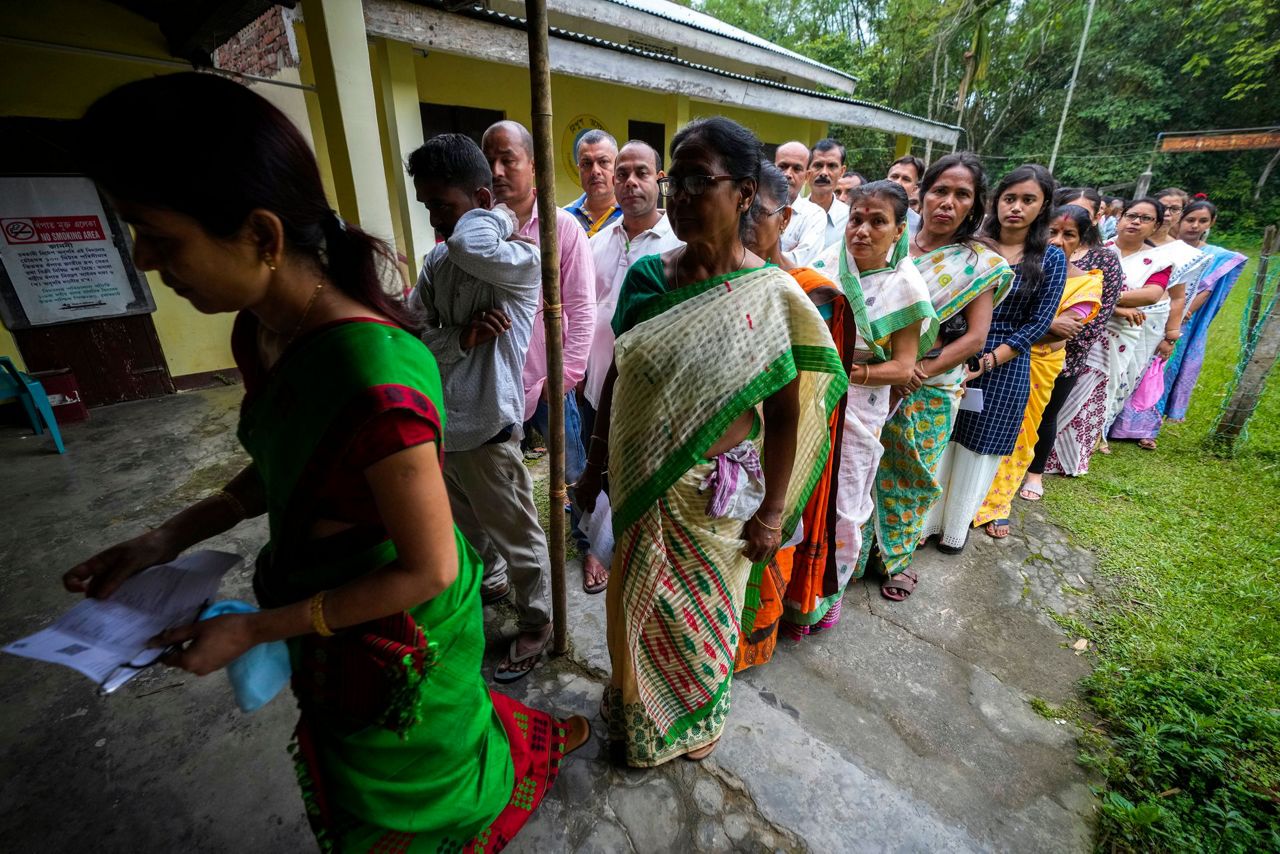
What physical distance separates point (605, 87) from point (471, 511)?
690 cm

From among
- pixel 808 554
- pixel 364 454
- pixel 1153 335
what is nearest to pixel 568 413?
pixel 808 554

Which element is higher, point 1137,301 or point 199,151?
point 199,151

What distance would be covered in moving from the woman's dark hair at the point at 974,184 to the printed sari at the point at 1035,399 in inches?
31.9

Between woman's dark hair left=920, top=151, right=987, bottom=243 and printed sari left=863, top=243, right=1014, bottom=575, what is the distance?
14cm

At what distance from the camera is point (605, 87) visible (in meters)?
7.30

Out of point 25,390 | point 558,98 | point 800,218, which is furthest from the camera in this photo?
point 558,98

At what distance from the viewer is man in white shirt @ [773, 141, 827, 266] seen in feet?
11.5

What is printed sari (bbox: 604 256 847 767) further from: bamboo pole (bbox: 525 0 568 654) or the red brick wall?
the red brick wall

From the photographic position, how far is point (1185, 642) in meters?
2.45

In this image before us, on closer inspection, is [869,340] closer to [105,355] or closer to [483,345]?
[483,345]

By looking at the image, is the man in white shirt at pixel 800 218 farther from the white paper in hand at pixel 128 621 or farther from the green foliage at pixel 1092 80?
the green foliage at pixel 1092 80

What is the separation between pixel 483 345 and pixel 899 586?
7.48 feet

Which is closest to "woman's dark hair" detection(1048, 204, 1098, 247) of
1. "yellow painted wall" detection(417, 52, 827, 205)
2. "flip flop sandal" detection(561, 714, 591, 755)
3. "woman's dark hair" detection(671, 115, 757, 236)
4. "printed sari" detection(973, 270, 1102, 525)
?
"printed sari" detection(973, 270, 1102, 525)

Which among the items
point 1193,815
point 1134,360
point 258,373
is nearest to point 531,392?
point 258,373
